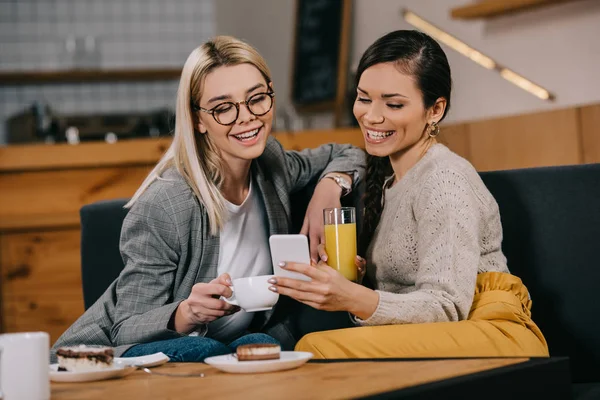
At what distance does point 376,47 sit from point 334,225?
49 centimetres

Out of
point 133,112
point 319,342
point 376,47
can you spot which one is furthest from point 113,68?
point 319,342

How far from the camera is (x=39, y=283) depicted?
363 cm

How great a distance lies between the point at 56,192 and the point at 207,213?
1.71 m

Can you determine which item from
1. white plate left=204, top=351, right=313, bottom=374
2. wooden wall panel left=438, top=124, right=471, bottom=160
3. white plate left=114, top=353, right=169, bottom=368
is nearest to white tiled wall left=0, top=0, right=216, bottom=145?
wooden wall panel left=438, top=124, right=471, bottom=160

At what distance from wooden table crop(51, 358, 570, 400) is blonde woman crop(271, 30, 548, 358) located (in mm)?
234

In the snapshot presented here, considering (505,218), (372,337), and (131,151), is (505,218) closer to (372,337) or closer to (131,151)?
(372,337)

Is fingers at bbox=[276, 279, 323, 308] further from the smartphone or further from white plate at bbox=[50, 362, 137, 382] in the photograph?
white plate at bbox=[50, 362, 137, 382]

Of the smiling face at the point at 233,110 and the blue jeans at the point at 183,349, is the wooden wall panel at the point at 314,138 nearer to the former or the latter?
the smiling face at the point at 233,110

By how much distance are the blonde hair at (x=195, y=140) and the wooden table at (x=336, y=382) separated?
2.57ft

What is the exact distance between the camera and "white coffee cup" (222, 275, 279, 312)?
1.66 m

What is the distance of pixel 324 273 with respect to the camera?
5.45ft

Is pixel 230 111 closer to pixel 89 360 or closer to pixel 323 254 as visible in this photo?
pixel 323 254

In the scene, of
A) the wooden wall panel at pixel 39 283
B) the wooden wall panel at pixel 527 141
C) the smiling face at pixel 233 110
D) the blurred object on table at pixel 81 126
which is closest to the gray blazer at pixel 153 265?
the smiling face at pixel 233 110

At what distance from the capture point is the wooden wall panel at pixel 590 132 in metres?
3.21
